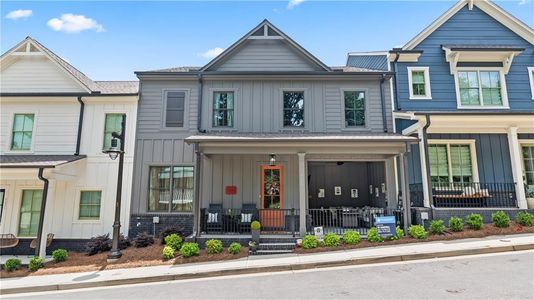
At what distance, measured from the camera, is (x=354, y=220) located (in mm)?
10773

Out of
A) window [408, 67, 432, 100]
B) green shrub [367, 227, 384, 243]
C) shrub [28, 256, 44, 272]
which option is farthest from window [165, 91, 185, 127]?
window [408, 67, 432, 100]

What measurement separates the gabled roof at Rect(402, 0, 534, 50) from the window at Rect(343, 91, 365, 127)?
3145 mm

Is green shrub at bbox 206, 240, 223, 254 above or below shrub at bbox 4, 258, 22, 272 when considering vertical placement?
above

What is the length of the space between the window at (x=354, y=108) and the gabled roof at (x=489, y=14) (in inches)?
124

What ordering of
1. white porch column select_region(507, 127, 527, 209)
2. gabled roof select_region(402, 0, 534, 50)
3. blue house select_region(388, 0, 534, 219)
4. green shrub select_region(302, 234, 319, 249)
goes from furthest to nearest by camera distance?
gabled roof select_region(402, 0, 534, 50) → blue house select_region(388, 0, 534, 219) → white porch column select_region(507, 127, 527, 209) → green shrub select_region(302, 234, 319, 249)

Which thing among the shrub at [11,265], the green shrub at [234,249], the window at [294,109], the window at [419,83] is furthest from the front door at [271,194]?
the shrub at [11,265]

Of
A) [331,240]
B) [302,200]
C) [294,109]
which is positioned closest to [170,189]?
[302,200]

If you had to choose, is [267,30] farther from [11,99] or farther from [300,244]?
[11,99]

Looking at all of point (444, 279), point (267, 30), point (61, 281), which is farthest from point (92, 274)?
point (267, 30)

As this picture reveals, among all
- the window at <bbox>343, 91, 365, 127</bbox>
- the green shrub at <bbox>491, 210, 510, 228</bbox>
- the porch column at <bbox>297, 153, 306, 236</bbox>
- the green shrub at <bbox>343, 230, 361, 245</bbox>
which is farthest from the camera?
the window at <bbox>343, 91, 365, 127</bbox>

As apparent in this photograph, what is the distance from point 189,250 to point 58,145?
7.24 metres

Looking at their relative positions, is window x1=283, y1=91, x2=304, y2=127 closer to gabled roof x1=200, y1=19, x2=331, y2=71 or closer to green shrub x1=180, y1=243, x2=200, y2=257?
gabled roof x1=200, y1=19, x2=331, y2=71

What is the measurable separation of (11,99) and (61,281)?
330 inches

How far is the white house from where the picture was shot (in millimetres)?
10508
